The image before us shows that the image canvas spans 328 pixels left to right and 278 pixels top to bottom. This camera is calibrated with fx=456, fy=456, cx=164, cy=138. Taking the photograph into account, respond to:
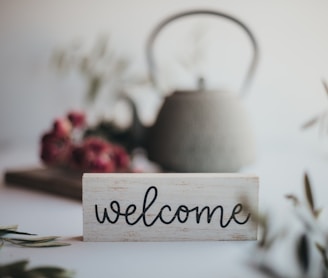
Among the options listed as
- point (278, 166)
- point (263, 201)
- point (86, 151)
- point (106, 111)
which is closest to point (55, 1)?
point (106, 111)

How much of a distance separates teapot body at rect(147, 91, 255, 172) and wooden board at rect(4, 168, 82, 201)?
0.55 feet

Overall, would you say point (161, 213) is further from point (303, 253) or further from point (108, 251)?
point (303, 253)

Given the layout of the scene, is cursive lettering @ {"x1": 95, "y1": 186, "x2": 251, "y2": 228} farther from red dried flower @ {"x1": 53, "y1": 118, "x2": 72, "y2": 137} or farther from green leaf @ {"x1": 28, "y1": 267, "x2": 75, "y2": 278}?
red dried flower @ {"x1": 53, "y1": 118, "x2": 72, "y2": 137}

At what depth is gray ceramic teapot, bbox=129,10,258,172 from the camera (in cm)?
80

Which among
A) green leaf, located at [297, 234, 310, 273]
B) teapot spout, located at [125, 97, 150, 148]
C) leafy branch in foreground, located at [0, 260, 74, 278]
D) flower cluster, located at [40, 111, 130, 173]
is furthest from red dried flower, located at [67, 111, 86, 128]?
green leaf, located at [297, 234, 310, 273]

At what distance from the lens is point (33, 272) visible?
1.30 ft

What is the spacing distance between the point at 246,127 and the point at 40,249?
1.57ft

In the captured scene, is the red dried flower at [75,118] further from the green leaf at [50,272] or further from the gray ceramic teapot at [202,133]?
the green leaf at [50,272]

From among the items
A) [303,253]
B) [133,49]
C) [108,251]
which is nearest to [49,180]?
[108,251]

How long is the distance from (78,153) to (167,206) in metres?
0.35

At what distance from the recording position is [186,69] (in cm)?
137

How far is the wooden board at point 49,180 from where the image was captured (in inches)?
28.7

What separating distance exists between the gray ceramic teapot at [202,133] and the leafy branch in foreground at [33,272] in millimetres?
426

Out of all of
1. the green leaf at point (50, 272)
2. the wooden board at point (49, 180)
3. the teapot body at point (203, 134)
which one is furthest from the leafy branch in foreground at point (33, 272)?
the teapot body at point (203, 134)
